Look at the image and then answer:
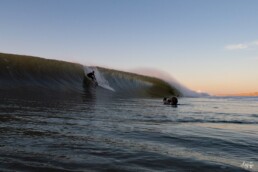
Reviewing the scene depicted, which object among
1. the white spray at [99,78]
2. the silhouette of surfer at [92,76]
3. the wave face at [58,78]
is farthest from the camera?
the white spray at [99,78]

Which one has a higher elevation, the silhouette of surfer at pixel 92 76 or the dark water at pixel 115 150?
the silhouette of surfer at pixel 92 76

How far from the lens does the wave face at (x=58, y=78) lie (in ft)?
96.3

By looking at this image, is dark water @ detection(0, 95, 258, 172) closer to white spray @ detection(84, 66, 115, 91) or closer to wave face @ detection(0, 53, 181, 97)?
wave face @ detection(0, 53, 181, 97)

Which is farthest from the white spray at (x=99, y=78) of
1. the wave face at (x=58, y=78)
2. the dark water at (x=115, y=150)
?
the dark water at (x=115, y=150)

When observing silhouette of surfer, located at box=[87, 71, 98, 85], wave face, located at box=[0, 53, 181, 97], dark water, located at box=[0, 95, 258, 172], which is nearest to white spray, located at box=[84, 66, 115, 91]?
wave face, located at box=[0, 53, 181, 97]

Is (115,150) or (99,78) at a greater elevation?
(99,78)

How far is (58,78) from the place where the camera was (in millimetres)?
35031

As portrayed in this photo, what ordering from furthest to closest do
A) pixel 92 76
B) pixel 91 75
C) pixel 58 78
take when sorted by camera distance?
1. pixel 91 75
2. pixel 92 76
3. pixel 58 78

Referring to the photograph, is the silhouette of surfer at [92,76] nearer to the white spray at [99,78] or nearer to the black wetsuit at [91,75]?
the black wetsuit at [91,75]

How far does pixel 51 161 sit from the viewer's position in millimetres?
4691

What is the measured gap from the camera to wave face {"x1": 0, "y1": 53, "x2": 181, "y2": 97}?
29.4m

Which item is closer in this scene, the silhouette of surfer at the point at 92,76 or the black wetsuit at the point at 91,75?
the silhouette of surfer at the point at 92,76

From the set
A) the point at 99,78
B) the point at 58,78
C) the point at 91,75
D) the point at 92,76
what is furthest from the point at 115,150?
the point at 99,78

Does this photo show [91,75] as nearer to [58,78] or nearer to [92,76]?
[92,76]
